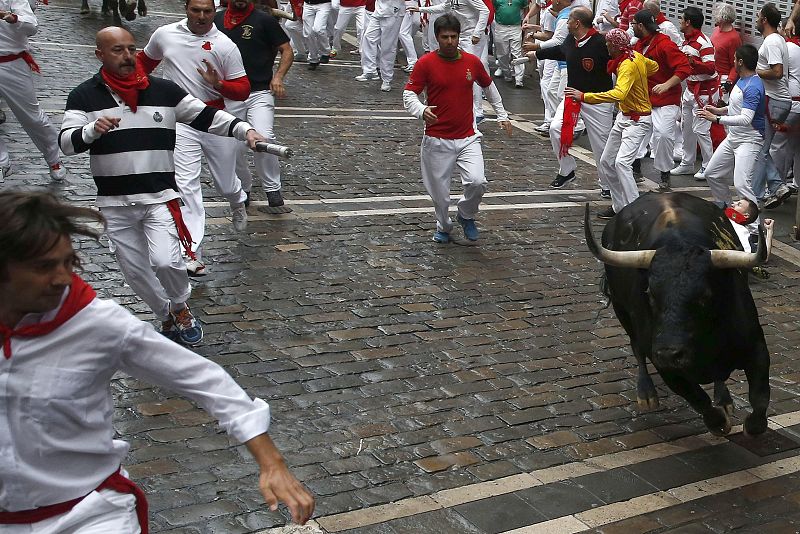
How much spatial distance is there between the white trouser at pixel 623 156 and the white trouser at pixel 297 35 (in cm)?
938

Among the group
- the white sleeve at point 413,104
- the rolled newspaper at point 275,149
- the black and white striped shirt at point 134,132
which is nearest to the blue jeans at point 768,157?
the white sleeve at point 413,104

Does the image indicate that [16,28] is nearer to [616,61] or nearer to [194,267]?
[194,267]

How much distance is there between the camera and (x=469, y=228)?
10875 mm

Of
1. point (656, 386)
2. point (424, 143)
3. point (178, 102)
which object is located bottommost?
point (656, 386)

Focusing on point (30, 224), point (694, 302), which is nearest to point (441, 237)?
point (694, 302)

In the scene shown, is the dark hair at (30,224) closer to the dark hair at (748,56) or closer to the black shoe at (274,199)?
the black shoe at (274,199)

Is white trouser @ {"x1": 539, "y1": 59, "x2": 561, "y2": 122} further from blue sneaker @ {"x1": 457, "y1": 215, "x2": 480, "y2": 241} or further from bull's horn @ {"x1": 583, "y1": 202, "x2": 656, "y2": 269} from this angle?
bull's horn @ {"x1": 583, "y1": 202, "x2": 656, "y2": 269}

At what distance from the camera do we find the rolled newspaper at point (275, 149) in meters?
5.52

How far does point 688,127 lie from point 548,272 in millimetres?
5585

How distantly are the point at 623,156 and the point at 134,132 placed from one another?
250 inches

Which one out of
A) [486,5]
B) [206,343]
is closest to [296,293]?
[206,343]

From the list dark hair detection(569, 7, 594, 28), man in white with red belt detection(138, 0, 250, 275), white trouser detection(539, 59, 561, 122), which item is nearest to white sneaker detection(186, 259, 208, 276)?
man in white with red belt detection(138, 0, 250, 275)

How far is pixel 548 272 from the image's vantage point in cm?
1017

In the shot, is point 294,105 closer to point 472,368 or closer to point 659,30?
point 659,30
